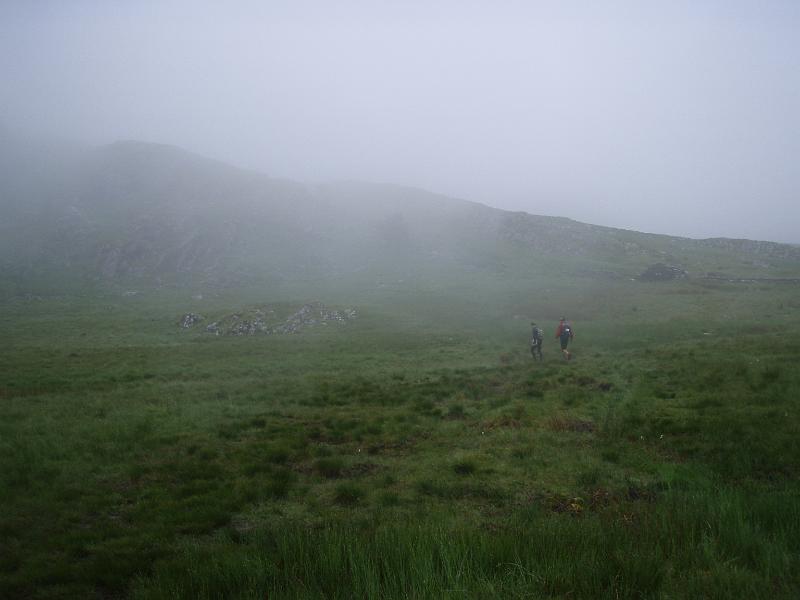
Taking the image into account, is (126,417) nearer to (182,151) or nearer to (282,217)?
(282,217)

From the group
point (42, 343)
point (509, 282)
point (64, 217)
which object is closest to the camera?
point (42, 343)

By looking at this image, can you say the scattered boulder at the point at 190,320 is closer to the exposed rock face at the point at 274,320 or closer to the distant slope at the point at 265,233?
the exposed rock face at the point at 274,320

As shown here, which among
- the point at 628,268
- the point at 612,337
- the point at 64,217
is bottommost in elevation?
the point at 612,337

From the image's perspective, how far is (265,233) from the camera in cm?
11206

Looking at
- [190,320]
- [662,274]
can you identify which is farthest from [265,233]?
[662,274]

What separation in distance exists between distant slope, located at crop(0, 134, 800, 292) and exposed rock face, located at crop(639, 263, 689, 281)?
20.7 feet

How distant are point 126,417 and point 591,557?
52.3 feet

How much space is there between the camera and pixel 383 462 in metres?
11.1

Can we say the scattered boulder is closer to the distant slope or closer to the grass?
the grass

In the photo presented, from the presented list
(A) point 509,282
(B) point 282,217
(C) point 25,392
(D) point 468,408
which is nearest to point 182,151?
(B) point 282,217

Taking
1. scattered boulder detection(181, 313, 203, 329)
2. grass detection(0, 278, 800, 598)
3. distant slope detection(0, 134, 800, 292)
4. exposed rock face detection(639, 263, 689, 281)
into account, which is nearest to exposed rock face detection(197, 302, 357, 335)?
scattered boulder detection(181, 313, 203, 329)

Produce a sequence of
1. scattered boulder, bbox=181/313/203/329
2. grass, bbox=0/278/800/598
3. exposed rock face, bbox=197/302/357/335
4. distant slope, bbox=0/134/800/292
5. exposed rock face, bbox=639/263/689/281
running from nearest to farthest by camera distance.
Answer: grass, bbox=0/278/800/598
exposed rock face, bbox=197/302/357/335
scattered boulder, bbox=181/313/203/329
exposed rock face, bbox=639/263/689/281
distant slope, bbox=0/134/800/292

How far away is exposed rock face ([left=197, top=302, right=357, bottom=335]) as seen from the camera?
4562cm

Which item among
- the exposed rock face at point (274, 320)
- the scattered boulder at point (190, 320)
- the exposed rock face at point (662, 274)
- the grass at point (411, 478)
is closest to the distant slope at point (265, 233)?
the exposed rock face at point (662, 274)
